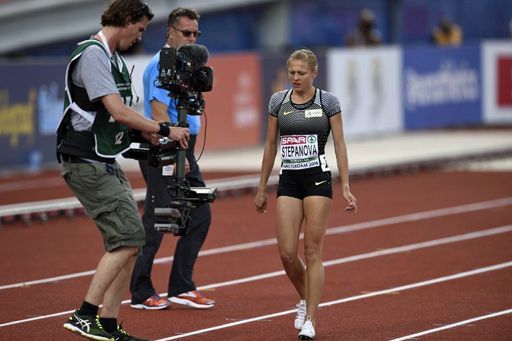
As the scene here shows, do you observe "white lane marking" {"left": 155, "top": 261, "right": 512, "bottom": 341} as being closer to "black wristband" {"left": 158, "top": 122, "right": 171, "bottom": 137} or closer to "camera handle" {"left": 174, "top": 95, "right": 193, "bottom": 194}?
"camera handle" {"left": 174, "top": 95, "right": 193, "bottom": 194}

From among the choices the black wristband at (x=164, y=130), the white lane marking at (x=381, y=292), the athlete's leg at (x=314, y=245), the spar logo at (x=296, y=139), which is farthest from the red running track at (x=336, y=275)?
the black wristband at (x=164, y=130)

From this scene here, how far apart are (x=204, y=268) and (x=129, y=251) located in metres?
4.11

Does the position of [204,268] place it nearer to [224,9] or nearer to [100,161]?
[100,161]

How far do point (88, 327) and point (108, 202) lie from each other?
0.79 meters

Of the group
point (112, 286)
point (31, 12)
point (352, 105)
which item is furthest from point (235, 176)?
point (112, 286)

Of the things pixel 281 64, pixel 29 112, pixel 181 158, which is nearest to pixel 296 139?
pixel 181 158

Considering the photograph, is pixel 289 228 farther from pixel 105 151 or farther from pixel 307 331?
pixel 105 151

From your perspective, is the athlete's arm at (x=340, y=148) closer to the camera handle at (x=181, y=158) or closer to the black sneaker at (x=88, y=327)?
the camera handle at (x=181, y=158)

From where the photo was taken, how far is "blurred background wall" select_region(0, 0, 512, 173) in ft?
67.7

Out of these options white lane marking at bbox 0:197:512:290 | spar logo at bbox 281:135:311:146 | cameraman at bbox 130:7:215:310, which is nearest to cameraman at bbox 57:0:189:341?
spar logo at bbox 281:135:311:146

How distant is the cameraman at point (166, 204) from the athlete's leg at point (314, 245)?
133 centimetres

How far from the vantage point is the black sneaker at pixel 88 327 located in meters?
8.05

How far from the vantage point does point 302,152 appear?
30.0 ft

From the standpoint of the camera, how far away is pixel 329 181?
9180mm
